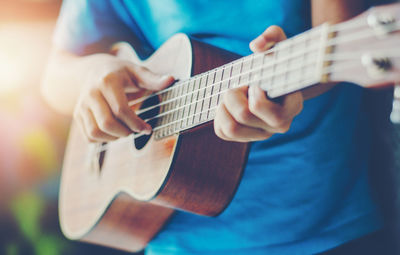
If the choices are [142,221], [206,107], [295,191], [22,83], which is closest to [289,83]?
[206,107]

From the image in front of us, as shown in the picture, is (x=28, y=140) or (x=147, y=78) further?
(x=28, y=140)

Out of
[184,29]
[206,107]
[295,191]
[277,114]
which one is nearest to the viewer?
[277,114]

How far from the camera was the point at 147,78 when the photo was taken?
0.78 meters

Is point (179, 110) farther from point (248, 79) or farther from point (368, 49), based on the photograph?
point (368, 49)

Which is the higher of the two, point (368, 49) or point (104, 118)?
point (368, 49)

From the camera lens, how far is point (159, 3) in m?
0.85

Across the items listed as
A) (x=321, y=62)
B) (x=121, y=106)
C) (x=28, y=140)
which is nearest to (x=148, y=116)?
(x=121, y=106)

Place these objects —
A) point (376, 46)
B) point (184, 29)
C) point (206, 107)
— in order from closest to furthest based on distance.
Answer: point (376, 46), point (206, 107), point (184, 29)

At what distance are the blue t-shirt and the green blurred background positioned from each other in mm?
868

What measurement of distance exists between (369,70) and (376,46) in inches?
→ 1.0

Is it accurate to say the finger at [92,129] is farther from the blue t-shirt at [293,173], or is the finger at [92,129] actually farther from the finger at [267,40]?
the finger at [267,40]

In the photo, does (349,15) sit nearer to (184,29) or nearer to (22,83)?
(184,29)

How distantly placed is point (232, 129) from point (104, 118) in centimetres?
32

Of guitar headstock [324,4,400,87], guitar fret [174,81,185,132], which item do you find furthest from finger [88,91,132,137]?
guitar headstock [324,4,400,87]
